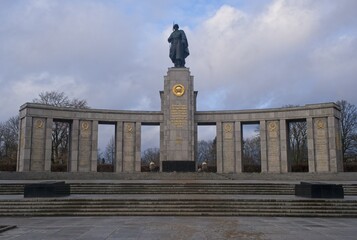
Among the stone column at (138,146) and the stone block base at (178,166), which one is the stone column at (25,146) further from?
the stone block base at (178,166)

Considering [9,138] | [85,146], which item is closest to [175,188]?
[85,146]

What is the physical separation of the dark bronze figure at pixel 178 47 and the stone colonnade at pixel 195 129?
17.3ft

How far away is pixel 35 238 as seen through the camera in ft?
28.6

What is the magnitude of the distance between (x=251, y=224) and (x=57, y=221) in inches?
Answer: 231

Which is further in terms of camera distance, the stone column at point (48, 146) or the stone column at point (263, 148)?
the stone column at point (263, 148)

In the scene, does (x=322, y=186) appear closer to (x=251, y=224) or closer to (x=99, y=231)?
(x=251, y=224)

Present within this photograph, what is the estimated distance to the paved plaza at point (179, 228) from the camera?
898 cm

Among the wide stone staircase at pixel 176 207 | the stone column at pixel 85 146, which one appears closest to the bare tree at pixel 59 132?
the stone column at pixel 85 146

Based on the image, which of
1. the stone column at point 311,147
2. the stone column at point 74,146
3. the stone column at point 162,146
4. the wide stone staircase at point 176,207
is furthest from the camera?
the stone column at point 162,146

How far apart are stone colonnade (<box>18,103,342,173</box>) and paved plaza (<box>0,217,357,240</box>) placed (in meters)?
20.8

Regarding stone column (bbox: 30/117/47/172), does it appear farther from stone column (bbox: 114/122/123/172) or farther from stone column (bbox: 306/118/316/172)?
stone column (bbox: 306/118/316/172)

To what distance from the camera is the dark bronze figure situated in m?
35.5

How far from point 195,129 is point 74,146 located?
36.4 feet

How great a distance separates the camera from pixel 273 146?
3425 cm
